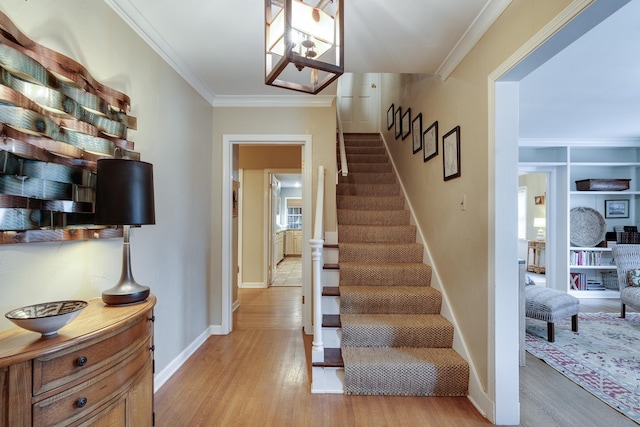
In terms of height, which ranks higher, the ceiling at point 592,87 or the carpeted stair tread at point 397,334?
the ceiling at point 592,87

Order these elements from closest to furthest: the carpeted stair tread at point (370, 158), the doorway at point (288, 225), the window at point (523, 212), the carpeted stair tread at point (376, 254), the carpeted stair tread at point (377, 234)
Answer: the carpeted stair tread at point (376, 254)
the carpeted stair tread at point (377, 234)
the carpeted stair tread at point (370, 158)
the window at point (523, 212)
the doorway at point (288, 225)

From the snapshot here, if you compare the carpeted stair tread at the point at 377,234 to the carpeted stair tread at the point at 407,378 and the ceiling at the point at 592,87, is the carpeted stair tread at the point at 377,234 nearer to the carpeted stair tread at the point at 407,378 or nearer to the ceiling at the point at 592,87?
the carpeted stair tread at the point at 407,378

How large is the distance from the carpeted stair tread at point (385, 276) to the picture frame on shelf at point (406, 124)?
1675 millimetres

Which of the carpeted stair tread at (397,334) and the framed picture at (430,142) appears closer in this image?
the carpeted stair tread at (397,334)

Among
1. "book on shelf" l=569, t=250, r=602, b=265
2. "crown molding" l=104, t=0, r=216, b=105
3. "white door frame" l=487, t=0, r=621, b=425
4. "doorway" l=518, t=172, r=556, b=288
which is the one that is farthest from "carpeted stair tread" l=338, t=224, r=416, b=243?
"doorway" l=518, t=172, r=556, b=288

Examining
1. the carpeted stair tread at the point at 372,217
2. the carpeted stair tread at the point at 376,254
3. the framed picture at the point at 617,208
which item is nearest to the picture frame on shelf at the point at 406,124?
the carpeted stair tread at the point at 372,217

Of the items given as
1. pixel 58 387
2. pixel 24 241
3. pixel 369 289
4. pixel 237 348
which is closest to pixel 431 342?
pixel 369 289

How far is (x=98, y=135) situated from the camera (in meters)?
1.53

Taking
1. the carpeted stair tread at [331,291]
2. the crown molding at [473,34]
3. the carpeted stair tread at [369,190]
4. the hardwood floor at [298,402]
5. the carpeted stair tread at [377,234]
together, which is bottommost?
the hardwood floor at [298,402]

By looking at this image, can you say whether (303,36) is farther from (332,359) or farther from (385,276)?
(385,276)

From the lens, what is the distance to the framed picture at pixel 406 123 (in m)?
3.53

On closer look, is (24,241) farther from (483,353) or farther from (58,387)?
(483,353)

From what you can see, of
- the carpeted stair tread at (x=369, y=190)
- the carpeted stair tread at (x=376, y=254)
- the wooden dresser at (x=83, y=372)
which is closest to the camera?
the wooden dresser at (x=83, y=372)

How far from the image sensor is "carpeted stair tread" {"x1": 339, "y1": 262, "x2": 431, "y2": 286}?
108 inches
